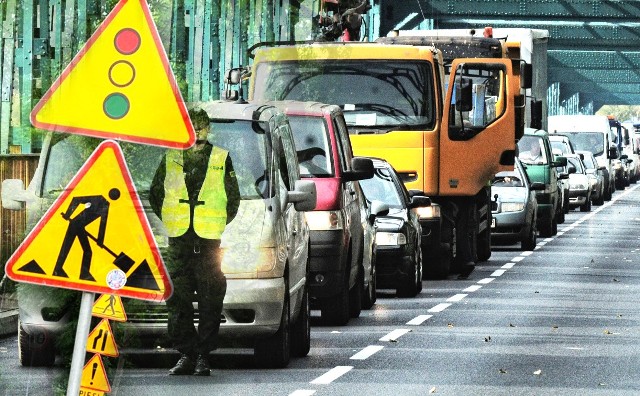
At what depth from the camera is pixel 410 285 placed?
20922 millimetres

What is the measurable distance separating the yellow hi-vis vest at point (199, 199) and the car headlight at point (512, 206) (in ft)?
59.0

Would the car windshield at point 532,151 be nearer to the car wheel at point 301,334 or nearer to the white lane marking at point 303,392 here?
the car wheel at point 301,334

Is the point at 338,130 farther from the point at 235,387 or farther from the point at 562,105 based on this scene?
the point at 562,105

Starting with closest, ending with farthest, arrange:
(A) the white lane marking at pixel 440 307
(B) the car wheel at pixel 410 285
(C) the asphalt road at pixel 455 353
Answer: (C) the asphalt road at pixel 455 353, (A) the white lane marking at pixel 440 307, (B) the car wheel at pixel 410 285

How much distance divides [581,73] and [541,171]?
245ft

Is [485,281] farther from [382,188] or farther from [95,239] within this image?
[95,239]

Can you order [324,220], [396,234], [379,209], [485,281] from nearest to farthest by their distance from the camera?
[324,220] → [379,209] → [396,234] → [485,281]

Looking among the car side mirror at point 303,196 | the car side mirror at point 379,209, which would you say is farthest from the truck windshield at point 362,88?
the car side mirror at point 303,196

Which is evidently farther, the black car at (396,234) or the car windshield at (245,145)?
the black car at (396,234)

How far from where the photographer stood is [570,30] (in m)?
72.4

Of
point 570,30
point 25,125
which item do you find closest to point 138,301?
point 25,125

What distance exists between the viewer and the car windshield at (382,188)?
Answer: 2131 cm

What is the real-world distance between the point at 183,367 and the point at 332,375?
94 centimetres

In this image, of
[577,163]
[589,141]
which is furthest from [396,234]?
[589,141]
